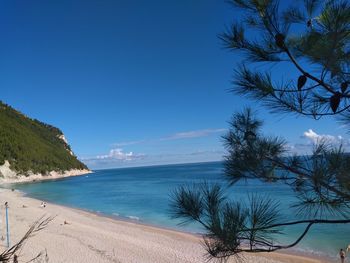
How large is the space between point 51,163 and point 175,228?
3455 inches

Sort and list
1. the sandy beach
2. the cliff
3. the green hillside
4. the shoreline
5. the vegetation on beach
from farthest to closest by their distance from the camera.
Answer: the green hillside → the cliff → the shoreline → the sandy beach → the vegetation on beach

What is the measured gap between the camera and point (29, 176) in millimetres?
84312

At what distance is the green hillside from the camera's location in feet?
276

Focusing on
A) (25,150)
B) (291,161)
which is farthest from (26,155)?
(291,161)

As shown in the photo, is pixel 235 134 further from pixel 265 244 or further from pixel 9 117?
pixel 9 117

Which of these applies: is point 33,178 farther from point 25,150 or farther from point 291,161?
point 291,161

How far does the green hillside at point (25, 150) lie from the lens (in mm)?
83981

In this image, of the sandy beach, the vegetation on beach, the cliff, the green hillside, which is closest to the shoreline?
the cliff

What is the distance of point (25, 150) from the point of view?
8988 cm

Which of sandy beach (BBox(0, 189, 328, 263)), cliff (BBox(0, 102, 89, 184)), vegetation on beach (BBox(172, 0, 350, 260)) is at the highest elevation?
cliff (BBox(0, 102, 89, 184))

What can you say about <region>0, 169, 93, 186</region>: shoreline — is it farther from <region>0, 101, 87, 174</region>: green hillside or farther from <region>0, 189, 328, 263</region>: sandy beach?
<region>0, 189, 328, 263</region>: sandy beach

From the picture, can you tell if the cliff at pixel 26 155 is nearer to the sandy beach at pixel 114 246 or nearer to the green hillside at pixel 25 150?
the green hillside at pixel 25 150

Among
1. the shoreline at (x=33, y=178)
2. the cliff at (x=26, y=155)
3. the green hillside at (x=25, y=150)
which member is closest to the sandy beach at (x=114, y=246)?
the shoreline at (x=33, y=178)

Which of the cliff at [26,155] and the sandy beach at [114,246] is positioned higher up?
the cliff at [26,155]
